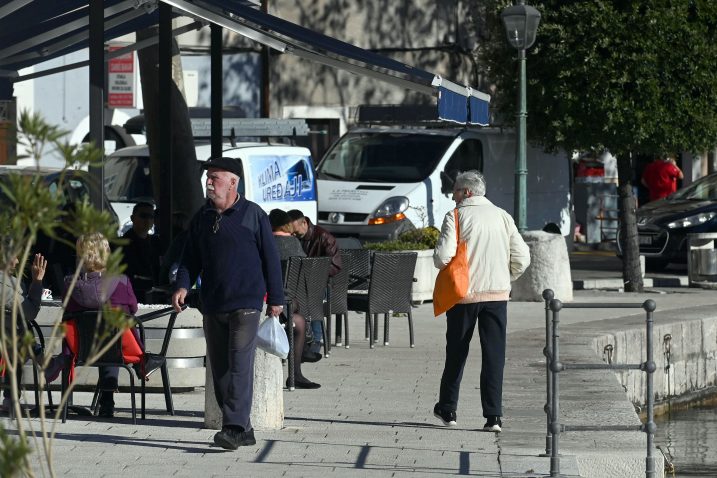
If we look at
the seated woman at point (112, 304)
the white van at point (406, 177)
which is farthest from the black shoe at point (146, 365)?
the white van at point (406, 177)

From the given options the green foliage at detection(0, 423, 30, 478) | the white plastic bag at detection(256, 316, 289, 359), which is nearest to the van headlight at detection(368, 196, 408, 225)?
the white plastic bag at detection(256, 316, 289, 359)

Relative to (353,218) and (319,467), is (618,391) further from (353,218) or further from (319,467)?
(353,218)

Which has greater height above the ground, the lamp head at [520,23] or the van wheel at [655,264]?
the lamp head at [520,23]

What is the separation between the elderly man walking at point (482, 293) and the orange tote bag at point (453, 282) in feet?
0.11

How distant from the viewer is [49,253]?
39.8 ft

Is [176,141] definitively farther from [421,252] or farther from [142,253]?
[421,252]

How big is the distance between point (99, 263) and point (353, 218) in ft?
39.3

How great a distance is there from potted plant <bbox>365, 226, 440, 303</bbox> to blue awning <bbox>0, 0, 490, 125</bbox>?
4.45 m

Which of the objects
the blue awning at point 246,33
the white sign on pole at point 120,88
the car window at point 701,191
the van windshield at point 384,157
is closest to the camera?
the blue awning at point 246,33

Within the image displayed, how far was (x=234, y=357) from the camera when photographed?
8.79m

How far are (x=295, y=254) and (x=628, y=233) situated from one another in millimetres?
9075

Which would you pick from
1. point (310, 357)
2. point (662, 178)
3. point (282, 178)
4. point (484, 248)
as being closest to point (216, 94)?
point (310, 357)

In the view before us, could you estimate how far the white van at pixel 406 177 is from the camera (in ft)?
68.9

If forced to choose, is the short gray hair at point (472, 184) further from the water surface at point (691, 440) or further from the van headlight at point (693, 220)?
the van headlight at point (693, 220)
